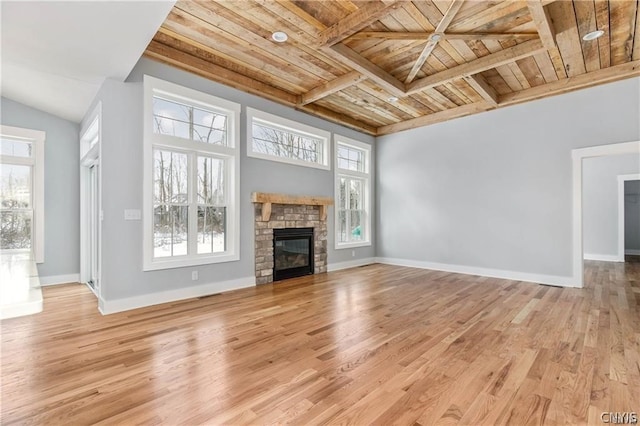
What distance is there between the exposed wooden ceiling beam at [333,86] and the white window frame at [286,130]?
Result: 19.5 inches

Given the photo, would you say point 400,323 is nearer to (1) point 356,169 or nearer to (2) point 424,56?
(2) point 424,56

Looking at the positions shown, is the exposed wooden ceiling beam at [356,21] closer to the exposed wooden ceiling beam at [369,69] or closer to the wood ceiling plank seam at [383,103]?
the exposed wooden ceiling beam at [369,69]

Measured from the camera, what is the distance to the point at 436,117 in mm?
6320

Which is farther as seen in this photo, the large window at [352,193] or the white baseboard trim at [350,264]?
the large window at [352,193]

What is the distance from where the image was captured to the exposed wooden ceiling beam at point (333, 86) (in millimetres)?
4504

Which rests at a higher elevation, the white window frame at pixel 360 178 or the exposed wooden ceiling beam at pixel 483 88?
the exposed wooden ceiling beam at pixel 483 88

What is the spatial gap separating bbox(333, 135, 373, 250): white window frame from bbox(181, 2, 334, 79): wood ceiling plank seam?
2.23 meters

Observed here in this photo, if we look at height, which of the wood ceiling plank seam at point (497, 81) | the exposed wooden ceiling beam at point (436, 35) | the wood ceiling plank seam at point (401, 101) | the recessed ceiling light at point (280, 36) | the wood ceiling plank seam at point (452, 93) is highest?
the wood ceiling plank seam at point (497, 81)

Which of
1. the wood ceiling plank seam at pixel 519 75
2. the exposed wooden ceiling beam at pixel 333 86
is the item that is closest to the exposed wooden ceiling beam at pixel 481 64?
the wood ceiling plank seam at pixel 519 75

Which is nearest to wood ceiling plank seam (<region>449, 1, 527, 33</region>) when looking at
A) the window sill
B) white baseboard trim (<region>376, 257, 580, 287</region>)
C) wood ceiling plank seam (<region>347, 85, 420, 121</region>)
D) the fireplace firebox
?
wood ceiling plank seam (<region>347, 85, 420, 121</region>)

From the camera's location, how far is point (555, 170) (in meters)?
5.05

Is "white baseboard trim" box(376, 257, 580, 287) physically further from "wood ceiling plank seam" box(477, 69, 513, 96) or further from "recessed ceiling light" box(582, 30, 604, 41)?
"recessed ceiling light" box(582, 30, 604, 41)

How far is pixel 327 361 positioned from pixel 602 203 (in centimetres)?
945

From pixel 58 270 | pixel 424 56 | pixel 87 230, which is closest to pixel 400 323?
pixel 424 56
